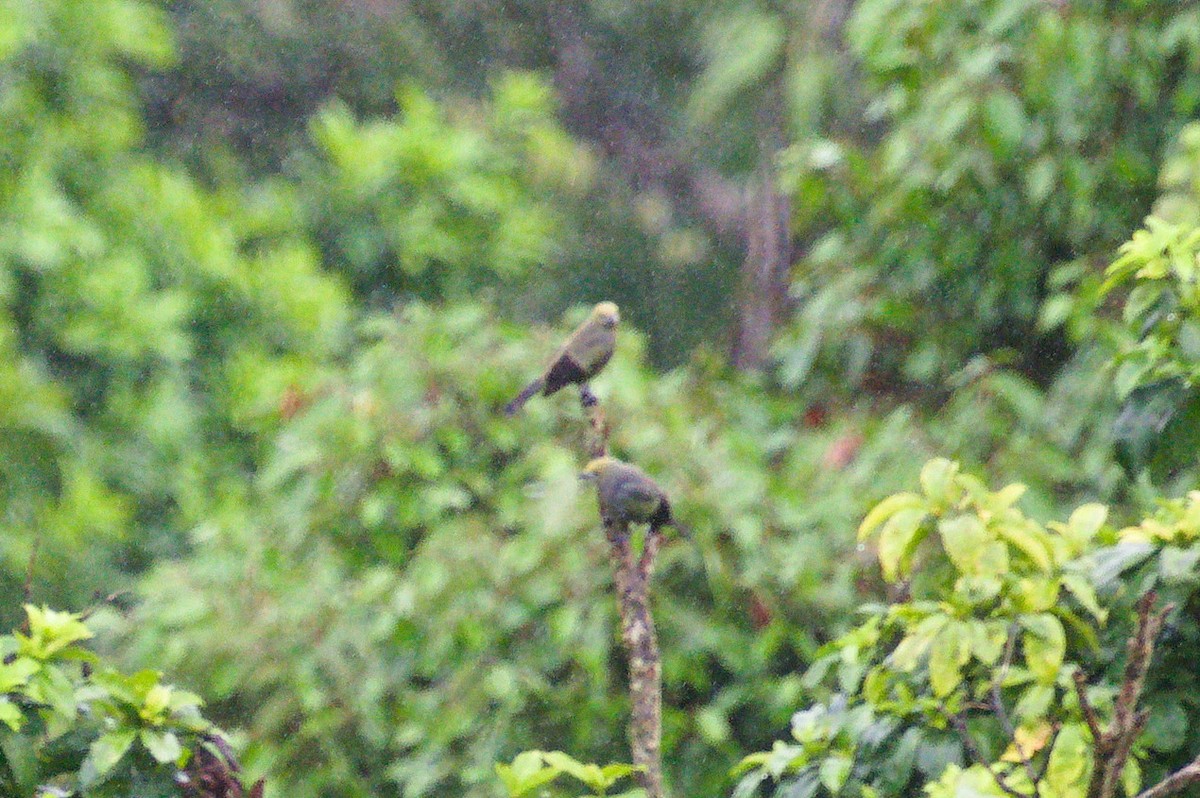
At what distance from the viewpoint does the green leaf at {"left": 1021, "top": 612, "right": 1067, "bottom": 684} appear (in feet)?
5.82

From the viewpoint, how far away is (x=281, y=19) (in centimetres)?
777

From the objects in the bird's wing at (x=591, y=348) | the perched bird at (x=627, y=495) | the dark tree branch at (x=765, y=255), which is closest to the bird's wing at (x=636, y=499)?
the perched bird at (x=627, y=495)

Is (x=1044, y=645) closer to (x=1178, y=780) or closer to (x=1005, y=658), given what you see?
(x=1005, y=658)

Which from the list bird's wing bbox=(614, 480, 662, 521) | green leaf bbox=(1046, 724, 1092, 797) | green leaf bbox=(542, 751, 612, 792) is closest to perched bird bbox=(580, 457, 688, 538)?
bird's wing bbox=(614, 480, 662, 521)

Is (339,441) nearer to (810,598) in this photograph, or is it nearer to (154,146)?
(810,598)

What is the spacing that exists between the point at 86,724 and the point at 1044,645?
1.08 m

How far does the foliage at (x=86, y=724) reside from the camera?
5.58ft

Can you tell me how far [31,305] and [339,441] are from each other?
282cm

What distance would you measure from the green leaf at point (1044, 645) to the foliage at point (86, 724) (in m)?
0.93

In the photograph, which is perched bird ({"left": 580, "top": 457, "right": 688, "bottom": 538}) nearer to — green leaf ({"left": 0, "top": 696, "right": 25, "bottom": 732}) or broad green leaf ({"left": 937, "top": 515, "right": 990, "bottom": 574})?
broad green leaf ({"left": 937, "top": 515, "right": 990, "bottom": 574})

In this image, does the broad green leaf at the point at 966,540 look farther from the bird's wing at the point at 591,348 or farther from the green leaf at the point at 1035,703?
the bird's wing at the point at 591,348

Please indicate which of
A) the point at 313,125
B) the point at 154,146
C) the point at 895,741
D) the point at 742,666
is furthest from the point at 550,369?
the point at 154,146

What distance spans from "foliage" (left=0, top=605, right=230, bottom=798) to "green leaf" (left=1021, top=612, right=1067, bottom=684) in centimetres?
93

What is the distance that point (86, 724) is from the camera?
181 centimetres
